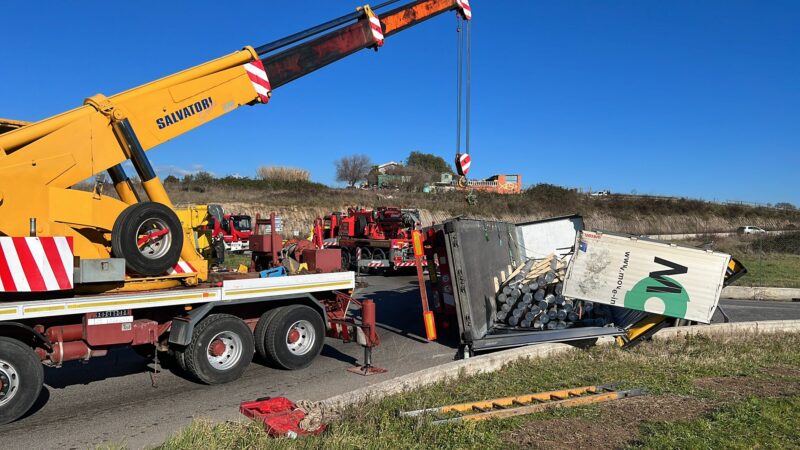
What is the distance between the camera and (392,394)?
6273mm

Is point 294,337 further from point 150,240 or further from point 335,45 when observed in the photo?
point 335,45

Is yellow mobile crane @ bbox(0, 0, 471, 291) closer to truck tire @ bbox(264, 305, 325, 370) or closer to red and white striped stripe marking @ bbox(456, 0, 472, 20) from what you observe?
truck tire @ bbox(264, 305, 325, 370)

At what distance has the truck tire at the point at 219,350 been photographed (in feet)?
24.3

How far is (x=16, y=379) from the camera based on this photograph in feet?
19.7

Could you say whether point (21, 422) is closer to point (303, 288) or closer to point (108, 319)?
point (108, 319)

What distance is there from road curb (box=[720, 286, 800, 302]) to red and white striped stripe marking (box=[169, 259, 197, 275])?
636 inches

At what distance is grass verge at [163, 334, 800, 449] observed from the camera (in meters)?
4.90

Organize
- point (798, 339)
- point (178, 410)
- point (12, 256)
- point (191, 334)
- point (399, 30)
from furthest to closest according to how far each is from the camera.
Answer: point (399, 30) < point (798, 339) < point (191, 334) < point (178, 410) < point (12, 256)

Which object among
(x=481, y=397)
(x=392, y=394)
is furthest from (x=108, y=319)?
(x=481, y=397)

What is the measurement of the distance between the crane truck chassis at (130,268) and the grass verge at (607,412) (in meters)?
2.33

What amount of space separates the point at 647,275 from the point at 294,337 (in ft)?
17.3

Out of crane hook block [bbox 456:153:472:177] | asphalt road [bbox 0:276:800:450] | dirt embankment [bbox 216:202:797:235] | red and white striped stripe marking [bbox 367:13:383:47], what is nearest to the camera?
asphalt road [bbox 0:276:800:450]

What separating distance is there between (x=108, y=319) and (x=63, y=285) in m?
0.66

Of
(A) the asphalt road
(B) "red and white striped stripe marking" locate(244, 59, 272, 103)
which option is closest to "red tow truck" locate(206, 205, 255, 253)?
(A) the asphalt road
